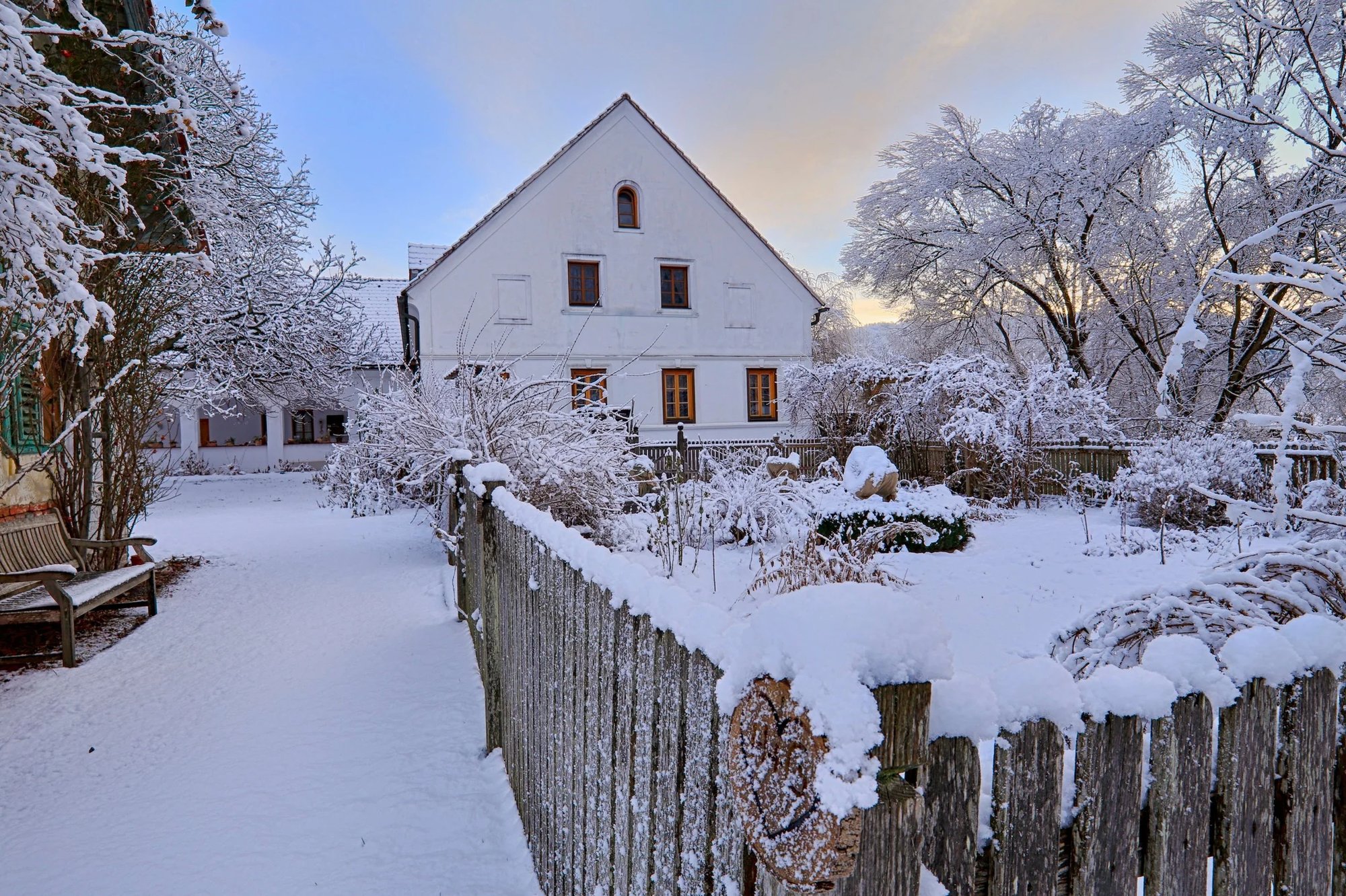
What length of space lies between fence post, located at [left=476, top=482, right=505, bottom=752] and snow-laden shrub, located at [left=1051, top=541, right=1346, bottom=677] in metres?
2.48

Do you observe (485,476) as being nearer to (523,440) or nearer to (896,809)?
(523,440)

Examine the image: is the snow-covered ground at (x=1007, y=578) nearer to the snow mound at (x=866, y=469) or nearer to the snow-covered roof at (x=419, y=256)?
the snow mound at (x=866, y=469)

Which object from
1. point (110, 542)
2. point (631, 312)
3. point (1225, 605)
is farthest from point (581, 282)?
point (1225, 605)

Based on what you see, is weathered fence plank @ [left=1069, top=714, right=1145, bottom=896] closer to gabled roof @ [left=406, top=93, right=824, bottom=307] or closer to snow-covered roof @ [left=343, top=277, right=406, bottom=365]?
gabled roof @ [left=406, top=93, right=824, bottom=307]

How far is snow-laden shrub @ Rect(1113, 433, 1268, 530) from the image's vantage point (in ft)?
31.6

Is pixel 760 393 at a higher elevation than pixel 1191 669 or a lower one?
higher

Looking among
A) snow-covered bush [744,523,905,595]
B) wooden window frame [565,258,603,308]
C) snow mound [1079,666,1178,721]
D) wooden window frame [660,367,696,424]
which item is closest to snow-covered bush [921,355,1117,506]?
snow-covered bush [744,523,905,595]

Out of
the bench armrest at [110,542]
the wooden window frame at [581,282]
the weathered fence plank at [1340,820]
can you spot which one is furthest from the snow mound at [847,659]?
the wooden window frame at [581,282]

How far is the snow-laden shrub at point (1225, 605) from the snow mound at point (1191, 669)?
1.33 meters

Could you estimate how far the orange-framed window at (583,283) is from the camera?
19125mm

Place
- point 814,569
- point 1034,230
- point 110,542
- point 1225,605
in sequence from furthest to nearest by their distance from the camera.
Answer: point 1034,230 < point 110,542 < point 814,569 < point 1225,605

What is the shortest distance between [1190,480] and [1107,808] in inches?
430

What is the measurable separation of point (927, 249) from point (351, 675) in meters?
21.2

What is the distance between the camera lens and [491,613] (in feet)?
12.0
